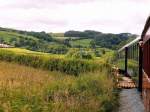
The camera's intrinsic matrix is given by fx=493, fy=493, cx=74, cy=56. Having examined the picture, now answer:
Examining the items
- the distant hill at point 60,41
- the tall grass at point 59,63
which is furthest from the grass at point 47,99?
the distant hill at point 60,41

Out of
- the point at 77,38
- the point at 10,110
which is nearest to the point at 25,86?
the point at 10,110

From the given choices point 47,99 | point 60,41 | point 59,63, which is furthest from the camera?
point 60,41

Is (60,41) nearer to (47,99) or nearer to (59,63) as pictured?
(59,63)

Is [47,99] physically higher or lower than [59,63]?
higher

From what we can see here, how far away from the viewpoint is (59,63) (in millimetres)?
38844

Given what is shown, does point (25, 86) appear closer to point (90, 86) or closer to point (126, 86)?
point (90, 86)

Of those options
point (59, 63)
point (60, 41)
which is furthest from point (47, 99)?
point (60, 41)

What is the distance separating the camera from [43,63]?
133 feet

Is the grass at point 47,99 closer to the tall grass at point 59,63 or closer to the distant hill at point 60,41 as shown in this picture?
the tall grass at point 59,63

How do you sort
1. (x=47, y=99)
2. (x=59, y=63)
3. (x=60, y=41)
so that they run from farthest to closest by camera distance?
(x=60, y=41) < (x=59, y=63) < (x=47, y=99)

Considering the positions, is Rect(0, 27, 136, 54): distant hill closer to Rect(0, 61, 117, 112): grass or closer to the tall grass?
the tall grass

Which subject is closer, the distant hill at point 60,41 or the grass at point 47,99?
the grass at point 47,99

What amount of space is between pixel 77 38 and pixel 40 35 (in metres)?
8.09

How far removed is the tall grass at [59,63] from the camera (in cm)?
3507
